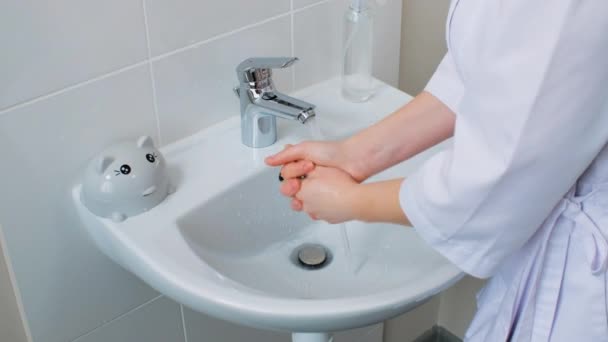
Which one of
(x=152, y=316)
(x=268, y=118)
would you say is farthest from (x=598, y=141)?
(x=152, y=316)

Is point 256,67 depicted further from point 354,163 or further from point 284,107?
point 354,163

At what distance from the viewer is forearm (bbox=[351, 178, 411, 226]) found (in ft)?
2.66

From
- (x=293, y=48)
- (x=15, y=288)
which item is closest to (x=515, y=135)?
(x=293, y=48)

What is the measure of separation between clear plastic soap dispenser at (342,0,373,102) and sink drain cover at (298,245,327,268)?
23cm

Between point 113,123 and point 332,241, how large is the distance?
346 millimetres

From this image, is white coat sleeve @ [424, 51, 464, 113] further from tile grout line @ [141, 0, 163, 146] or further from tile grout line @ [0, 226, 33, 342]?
tile grout line @ [0, 226, 33, 342]

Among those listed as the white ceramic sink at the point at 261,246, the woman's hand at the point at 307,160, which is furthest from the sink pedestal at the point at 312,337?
the woman's hand at the point at 307,160

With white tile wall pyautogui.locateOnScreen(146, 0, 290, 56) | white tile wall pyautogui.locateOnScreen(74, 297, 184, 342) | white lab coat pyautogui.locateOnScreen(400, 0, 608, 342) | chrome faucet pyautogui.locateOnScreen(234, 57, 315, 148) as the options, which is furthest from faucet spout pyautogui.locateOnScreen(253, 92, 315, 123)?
white tile wall pyautogui.locateOnScreen(74, 297, 184, 342)

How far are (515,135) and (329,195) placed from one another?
26 cm

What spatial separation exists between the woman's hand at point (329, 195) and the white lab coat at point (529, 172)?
0.26 feet

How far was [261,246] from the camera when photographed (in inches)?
42.4

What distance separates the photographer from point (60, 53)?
2.89 feet

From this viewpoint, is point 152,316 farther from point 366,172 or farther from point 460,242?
point 460,242

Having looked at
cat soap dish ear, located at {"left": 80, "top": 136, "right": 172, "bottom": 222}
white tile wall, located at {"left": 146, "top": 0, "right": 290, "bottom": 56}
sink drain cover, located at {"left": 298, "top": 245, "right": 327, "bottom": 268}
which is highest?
white tile wall, located at {"left": 146, "top": 0, "right": 290, "bottom": 56}
